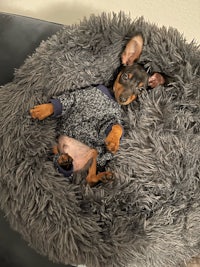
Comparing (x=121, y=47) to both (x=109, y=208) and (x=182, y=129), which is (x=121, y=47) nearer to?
(x=182, y=129)

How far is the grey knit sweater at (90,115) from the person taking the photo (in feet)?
3.44

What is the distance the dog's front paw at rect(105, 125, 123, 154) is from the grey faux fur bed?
2 cm

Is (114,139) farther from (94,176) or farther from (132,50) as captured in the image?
(132,50)

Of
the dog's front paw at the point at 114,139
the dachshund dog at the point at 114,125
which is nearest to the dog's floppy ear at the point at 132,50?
the dachshund dog at the point at 114,125

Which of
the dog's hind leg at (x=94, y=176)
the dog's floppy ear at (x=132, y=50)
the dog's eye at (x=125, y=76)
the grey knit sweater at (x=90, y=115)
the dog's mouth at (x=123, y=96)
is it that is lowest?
the dog's hind leg at (x=94, y=176)

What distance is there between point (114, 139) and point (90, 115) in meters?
0.10

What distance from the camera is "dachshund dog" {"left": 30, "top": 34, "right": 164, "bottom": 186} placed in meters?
0.98

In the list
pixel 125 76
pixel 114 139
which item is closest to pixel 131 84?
pixel 125 76

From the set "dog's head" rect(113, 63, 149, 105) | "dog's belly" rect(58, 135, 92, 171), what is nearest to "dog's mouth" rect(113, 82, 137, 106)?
"dog's head" rect(113, 63, 149, 105)

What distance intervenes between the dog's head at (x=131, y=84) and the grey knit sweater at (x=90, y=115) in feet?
0.12

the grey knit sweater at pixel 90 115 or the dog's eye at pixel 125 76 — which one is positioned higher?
the dog's eye at pixel 125 76

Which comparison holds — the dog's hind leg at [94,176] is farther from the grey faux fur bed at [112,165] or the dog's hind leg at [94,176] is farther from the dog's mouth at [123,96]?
the dog's mouth at [123,96]

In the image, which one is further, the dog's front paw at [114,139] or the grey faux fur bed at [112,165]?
the dog's front paw at [114,139]

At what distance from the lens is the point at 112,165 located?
3.32 feet
